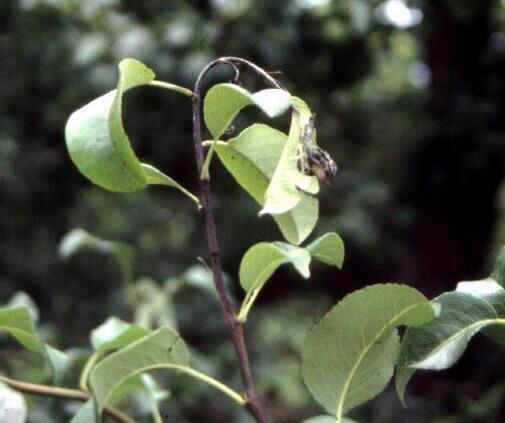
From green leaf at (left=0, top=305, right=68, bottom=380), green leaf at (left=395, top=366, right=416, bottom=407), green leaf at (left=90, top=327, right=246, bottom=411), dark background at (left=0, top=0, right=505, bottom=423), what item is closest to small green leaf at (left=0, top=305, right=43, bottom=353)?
green leaf at (left=0, top=305, right=68, bottom=380)

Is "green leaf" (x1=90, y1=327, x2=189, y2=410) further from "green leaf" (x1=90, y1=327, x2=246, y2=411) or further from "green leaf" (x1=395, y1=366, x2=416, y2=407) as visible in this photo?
"green leaf" (x1=395, y1=366, x2=416, y2=407)

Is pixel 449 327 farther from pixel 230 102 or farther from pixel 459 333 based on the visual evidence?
pixel 230 102

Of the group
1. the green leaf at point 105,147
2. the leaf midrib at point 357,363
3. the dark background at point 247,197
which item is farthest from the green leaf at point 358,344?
the dark background at point 247,197

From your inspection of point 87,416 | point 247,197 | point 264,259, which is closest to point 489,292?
point 264,259

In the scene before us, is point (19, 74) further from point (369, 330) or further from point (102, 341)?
point (369, 330)

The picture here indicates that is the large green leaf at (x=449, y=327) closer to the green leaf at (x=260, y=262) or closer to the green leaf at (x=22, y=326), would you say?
the green leaf at (x=260, y=262)

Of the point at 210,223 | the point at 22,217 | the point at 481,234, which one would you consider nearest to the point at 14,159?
the point at 22,217
